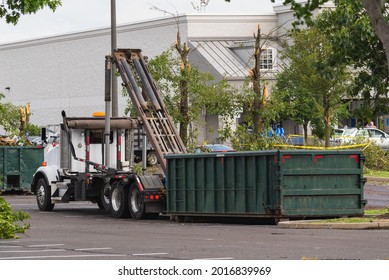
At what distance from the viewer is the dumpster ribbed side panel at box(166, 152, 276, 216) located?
26.0m

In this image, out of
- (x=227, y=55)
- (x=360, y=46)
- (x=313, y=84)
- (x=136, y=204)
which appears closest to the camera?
(x=360, y=46)

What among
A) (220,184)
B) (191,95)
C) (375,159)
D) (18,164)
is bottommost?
(220,184)

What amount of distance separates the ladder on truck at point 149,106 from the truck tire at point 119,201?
1.23 m

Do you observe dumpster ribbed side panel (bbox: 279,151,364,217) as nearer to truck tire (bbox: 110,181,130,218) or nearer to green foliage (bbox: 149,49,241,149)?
truck tire (bbox: 110,181,130,218)

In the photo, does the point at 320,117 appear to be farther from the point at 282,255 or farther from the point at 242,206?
the point at 282,255

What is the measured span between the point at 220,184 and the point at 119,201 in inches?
151

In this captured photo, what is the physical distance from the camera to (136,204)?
29.0m

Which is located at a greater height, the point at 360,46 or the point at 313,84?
the point at 313,84

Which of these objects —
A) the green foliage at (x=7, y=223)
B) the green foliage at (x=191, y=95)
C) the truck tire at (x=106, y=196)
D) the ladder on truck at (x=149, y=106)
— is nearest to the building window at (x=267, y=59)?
the green foliage at (x=191, y=95)

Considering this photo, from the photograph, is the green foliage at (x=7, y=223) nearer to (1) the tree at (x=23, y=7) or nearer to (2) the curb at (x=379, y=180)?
(1) the tree at (x=23, y=7)

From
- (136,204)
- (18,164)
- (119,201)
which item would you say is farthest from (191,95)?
(136,204)

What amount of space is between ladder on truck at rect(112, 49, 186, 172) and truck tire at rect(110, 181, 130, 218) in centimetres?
123

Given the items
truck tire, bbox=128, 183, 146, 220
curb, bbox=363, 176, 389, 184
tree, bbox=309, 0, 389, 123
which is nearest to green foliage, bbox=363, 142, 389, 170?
curb, bbox=363, 176, 389, 184

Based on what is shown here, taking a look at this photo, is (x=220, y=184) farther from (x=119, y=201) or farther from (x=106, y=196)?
(x=106, y=196)
